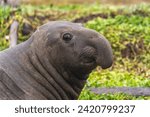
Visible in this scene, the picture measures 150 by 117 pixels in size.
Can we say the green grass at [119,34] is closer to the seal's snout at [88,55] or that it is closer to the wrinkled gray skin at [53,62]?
the wrinkled gray skin at [53,62]

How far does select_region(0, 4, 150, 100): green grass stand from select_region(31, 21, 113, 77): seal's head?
8.78 ft

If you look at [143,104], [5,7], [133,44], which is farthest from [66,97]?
[5,7]

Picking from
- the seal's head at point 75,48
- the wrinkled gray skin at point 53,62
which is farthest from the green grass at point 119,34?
the seal's head at point 75,48

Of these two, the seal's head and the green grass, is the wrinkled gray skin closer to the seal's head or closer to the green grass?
the seal's head

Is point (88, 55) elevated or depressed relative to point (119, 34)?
elevated

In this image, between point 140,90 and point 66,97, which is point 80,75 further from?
point 140,90

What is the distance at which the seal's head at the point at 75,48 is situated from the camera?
7336mm

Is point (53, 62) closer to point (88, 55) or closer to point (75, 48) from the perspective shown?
point (75, 48)

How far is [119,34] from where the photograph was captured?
45.0ft

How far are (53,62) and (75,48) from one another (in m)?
0.28

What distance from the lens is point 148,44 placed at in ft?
44.2

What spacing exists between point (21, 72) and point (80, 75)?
555 mm

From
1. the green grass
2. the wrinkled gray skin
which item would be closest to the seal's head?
the wrinkled gray skin

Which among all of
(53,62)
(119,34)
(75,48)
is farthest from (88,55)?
(119,34)
